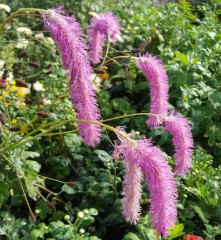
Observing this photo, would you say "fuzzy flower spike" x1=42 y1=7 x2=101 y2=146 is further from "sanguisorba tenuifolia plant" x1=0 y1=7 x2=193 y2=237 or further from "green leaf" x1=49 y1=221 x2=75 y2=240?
"green leaf" x1=49 y1=221 x2=75 y2=240

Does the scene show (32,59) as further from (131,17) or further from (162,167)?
(162,167)

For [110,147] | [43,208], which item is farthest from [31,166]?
[110,147]

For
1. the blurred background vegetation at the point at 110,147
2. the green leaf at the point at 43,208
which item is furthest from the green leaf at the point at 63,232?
the green leaf at the point at 43,208

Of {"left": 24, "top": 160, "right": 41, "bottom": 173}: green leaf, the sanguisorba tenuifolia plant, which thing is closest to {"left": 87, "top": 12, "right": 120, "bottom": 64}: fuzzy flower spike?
{"left": 24, "top": 160, "right": 41, "bottom": 173}: green leaf

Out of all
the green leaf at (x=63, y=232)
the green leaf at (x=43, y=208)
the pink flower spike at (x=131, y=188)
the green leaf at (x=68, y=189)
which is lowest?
the green leaf at (x=43, y=208)

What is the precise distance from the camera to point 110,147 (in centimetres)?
305

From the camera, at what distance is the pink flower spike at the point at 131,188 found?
149cm

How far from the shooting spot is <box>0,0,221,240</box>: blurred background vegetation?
2342 mm

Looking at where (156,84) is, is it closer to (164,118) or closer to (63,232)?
(164,118)

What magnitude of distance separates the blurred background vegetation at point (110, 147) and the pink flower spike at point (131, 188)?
40cm

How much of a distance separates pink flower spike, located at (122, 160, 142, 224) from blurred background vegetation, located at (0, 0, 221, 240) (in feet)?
1.30

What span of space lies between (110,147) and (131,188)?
60.1 inches

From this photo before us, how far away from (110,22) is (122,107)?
111 cm

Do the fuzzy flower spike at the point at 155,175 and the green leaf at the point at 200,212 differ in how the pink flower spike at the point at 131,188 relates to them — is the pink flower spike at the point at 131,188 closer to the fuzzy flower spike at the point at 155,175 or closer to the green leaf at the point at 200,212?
the fuzzy flower spike at the point at 155,175
